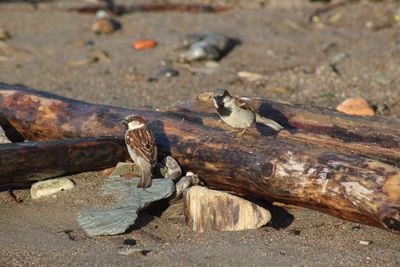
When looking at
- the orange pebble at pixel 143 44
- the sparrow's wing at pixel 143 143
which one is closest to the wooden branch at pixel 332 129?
the sparrow's wing at pixel 143 143

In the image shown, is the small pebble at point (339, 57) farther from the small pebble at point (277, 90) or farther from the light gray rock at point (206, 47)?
the light gray rock at point (206, 47)

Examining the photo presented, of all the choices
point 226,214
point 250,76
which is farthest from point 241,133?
point 250,76

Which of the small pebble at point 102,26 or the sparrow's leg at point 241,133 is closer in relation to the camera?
the sparrow's leg at point 241,133

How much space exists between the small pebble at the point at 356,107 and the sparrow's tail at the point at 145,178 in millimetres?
4015

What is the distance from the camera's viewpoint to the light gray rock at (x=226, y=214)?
5.12 m

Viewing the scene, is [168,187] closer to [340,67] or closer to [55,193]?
[55,193]

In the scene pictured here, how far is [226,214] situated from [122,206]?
39.7 inches

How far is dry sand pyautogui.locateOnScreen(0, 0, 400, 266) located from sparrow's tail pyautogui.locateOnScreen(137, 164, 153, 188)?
1.00ft

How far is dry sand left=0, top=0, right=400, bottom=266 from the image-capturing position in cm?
467

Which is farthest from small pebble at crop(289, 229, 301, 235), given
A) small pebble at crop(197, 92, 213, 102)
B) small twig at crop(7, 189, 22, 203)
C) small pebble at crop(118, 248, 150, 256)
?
small twig at crop(7, 189, 22, 203)

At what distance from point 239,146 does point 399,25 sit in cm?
942

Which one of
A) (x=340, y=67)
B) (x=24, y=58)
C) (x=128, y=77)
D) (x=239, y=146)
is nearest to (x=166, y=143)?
(x=239, y=146)

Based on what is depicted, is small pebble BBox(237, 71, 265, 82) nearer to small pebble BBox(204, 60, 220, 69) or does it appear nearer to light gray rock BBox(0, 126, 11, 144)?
small pebble BBox(204, 60, 220, 69)

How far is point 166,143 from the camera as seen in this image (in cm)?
606
